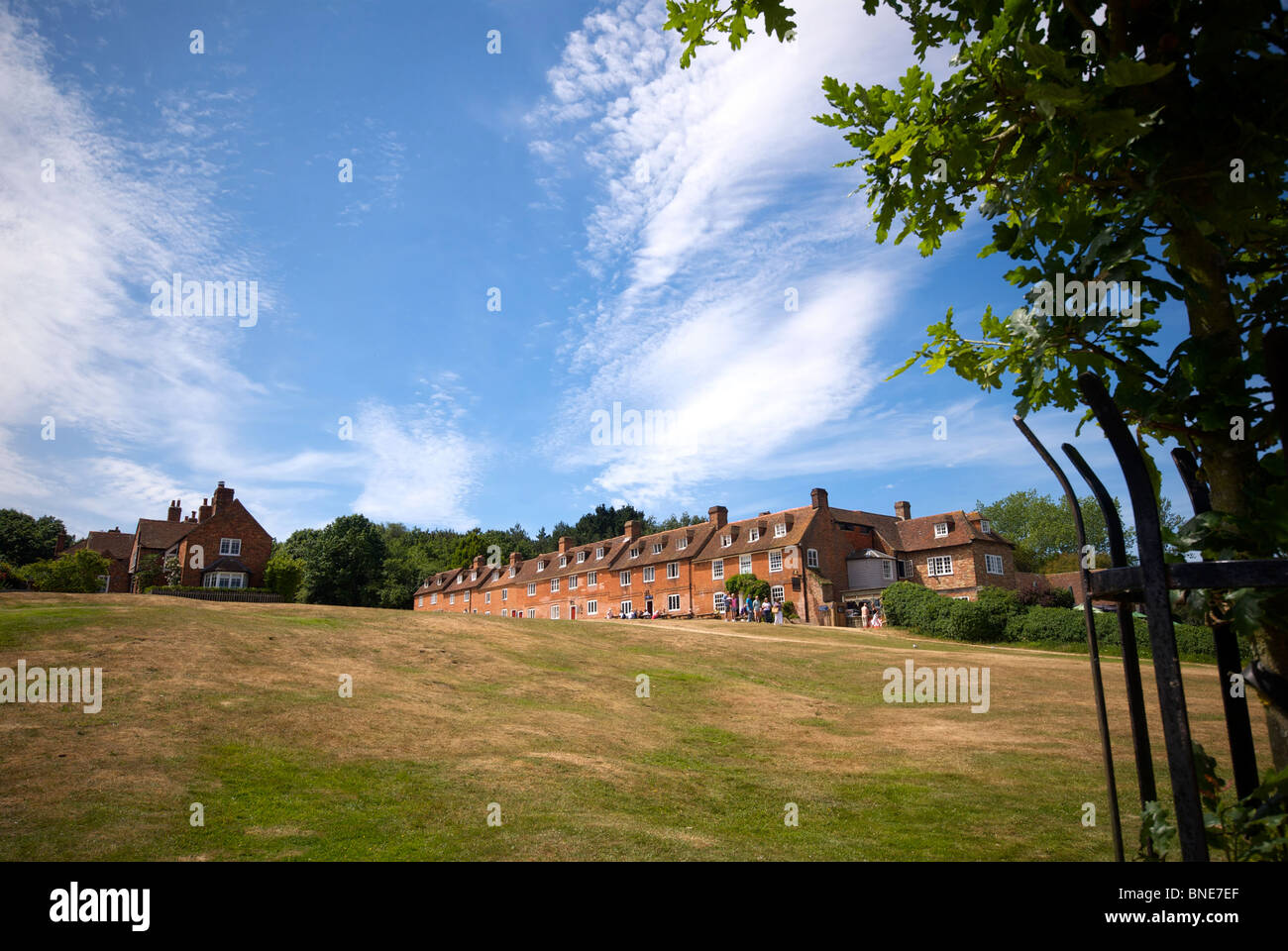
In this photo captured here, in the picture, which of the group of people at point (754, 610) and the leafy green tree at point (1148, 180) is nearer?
the leafy green tree at point (1148, 180)

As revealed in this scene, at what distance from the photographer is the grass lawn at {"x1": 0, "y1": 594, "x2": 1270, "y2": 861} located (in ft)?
27.0

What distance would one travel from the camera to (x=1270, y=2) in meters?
3.27

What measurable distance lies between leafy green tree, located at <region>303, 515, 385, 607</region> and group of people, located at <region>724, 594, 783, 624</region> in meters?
35.5

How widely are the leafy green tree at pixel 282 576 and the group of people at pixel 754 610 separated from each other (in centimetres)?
3656

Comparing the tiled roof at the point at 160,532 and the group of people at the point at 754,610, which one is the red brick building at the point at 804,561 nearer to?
the group of people at the point at 754,610

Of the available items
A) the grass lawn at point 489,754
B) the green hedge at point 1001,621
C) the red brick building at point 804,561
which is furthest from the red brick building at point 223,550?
the green hedge at point 1001,621

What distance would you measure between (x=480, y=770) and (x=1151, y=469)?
10.0 meters

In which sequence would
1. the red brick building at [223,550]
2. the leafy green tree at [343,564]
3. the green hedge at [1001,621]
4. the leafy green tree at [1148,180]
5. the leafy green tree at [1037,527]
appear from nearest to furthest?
the leafy green tree at [1148,180]
the green hedge at [1001,621]
the red brick building at [223,550]
the leafy green tree at [343,564]
the leafy green tree at [1037,527]

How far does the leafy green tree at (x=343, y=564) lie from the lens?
6750 cm

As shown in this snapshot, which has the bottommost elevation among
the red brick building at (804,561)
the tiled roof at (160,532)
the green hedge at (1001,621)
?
the green hedge at (1001,621)

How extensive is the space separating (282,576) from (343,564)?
718 centimetres

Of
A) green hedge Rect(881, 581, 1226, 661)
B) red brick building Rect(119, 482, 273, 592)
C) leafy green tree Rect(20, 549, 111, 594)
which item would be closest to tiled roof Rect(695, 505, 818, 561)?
green hedge Rect(881, 581, 1226, 661)
